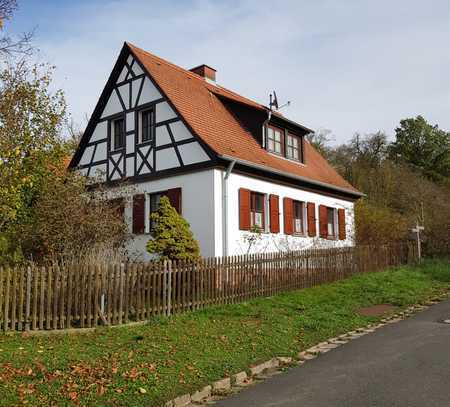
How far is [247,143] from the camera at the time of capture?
1859 centimetres

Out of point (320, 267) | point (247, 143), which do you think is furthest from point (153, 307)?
point (247, 143)

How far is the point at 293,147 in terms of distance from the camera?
21.1 metres

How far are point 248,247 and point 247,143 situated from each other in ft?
13.5

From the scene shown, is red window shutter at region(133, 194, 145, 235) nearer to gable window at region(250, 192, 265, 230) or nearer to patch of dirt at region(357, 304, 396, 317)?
gable window at region(250, 192, 265, 230)

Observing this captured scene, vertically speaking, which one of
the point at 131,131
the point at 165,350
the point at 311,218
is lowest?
the point at 165,350

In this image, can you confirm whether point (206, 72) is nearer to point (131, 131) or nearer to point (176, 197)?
point (131, 131)

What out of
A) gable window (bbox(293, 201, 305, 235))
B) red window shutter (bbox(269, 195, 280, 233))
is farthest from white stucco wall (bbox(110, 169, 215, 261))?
gable window (bbox(293, 201, 305, 235))

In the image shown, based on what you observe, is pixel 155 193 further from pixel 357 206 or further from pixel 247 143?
pixel 357 206

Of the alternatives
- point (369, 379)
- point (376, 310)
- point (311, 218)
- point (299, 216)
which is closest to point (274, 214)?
point (299, 216)

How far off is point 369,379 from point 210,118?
13285 mm

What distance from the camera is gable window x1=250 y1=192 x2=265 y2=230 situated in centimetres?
1752

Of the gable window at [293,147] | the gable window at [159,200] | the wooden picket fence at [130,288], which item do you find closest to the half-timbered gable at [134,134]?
the gable window at [159,200]

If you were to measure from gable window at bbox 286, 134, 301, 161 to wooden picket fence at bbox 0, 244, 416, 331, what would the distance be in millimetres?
6905

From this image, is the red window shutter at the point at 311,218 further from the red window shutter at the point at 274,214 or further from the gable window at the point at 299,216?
the red window shutter at the point at 274,214
